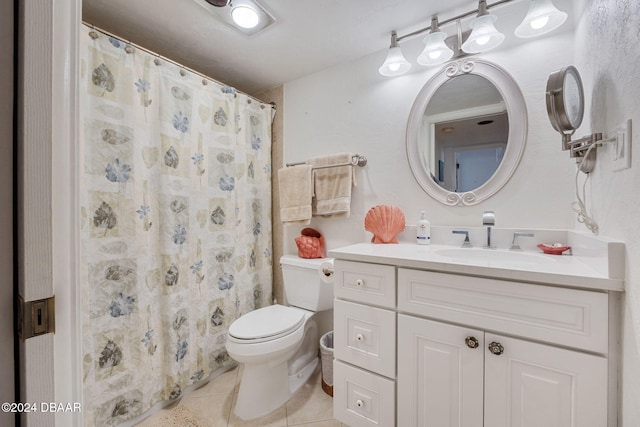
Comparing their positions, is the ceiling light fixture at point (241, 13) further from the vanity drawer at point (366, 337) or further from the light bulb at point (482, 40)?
the vanity drawer at point (366, 337)

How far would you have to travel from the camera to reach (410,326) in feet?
3.33

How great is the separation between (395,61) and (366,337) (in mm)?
1428

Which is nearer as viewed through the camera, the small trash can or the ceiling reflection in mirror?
the ceiling reflection in mirror

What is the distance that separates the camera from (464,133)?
4.70ft

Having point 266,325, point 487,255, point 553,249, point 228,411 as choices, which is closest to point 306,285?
point 266,325

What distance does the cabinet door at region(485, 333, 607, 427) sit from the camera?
730 millimetres

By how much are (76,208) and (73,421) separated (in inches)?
16.4

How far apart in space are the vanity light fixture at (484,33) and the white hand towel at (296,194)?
1.10 meters

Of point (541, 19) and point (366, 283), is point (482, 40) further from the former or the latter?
point (366, 283)

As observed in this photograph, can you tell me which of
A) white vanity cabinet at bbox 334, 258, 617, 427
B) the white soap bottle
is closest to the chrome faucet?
the white soap bottle

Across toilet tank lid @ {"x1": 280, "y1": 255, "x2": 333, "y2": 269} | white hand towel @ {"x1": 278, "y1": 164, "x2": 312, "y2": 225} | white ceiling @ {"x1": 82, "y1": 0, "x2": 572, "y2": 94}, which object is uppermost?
white ceiling @ {"x1": 82, "y1": 0, "x2": 572, "y2": 94}

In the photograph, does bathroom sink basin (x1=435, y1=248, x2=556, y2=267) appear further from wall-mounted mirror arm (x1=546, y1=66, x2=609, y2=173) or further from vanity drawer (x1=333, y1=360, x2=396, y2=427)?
vanity drawer (x1=333, y1=360, x2=396, y2=427)

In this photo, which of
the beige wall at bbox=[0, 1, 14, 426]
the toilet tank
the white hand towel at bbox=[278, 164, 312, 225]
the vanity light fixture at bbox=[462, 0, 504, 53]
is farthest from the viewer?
the white hand towel at bbox=[278, 164, 312, 225]

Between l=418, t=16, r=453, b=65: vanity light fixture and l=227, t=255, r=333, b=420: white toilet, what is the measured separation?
121cm
